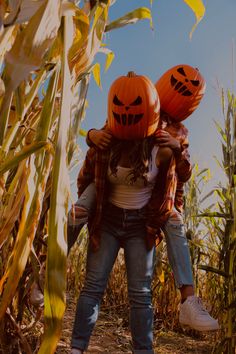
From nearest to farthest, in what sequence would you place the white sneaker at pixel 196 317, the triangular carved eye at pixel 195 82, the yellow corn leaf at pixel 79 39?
the yellow corn leaf at pixel 79 39, the white sneaker at pixel 196 317, the triangular carved eye at pixel 195 82

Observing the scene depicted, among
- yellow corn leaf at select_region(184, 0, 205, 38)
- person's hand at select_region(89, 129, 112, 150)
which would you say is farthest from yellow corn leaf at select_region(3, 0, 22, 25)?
person's hand at select_region(89, 129, 112, 150)

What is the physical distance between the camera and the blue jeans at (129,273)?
5.08ft

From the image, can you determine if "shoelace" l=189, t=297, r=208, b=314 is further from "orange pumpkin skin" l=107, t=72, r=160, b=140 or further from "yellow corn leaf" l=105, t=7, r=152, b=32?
"yellow corn leaf" l=105, t=7, r=152, b=32

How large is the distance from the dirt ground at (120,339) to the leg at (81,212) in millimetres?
617

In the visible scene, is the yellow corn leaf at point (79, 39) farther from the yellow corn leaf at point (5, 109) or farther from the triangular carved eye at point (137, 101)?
the triangular carved eye at point (137, 101)

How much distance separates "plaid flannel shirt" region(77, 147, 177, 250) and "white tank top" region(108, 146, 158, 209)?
0.8 inches

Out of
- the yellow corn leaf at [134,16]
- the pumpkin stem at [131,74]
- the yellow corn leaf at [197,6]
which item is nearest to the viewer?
the yellow corn leaf at [197,6]

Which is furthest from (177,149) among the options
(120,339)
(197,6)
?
(120,339)

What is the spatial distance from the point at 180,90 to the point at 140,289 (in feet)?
2.41

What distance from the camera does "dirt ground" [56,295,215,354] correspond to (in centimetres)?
216

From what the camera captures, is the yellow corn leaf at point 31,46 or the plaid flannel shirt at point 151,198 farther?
the plaid flannel shirt at point 151,198

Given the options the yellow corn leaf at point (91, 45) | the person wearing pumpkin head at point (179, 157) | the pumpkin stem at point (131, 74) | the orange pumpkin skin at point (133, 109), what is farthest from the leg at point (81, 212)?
the yellow corn leaf at point (91, 45)

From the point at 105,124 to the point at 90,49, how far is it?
941mm

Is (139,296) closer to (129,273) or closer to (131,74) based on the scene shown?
(129,273)
